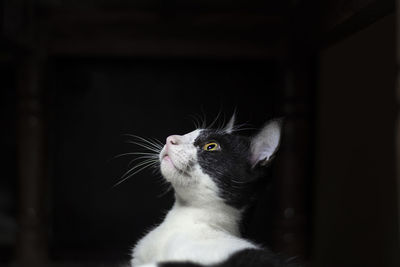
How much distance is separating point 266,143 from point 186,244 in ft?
0.65

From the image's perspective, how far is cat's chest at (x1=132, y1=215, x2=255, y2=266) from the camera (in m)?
0.70

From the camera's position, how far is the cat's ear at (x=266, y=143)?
2.37 ft

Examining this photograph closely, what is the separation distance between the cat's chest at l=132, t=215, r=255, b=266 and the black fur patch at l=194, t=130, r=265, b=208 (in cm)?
7

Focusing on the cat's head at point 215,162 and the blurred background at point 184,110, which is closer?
the cat's head at point 215,162

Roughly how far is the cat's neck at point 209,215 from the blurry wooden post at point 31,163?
78cm

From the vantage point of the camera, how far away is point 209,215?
2.58ft

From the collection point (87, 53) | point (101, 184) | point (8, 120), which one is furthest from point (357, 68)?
point (8, 120)

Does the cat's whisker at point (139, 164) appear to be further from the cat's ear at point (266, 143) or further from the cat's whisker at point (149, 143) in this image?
the cat's ear at point (266, 143)

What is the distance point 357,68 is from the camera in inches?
62.1

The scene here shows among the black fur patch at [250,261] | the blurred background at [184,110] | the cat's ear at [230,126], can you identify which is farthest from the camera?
the blurred background at [184,110]

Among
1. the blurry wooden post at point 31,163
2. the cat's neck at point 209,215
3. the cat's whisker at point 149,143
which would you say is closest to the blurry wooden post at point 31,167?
the blurry wooden post at point 31,163

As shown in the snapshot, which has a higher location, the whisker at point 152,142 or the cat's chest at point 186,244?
the whisker at point 152,142

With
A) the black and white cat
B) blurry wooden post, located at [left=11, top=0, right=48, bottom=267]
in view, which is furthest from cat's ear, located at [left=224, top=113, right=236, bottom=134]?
blurry wooden post, located at [left=11, top=0, right=48, bottom=267]

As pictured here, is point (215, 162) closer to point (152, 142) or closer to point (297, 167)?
point (152, 142)
